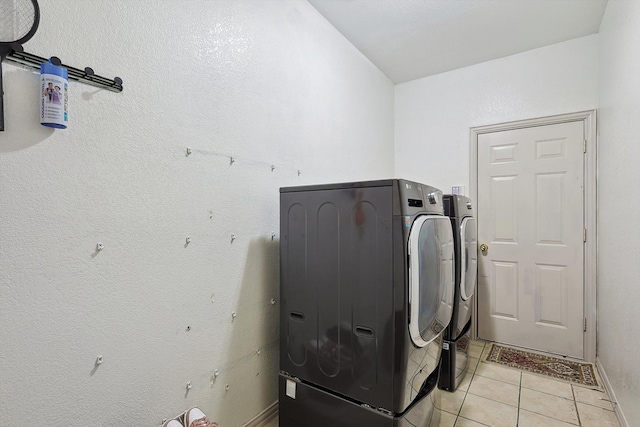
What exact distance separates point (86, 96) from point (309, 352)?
146 cm

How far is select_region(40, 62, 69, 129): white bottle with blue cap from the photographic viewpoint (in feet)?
3.25

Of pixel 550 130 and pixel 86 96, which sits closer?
pixel 86 96

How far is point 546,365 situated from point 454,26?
2936 mm

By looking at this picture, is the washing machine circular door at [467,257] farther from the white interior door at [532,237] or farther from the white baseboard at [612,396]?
the white baseboard at [612,396]

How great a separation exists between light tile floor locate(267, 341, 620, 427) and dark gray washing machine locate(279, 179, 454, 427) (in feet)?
1.63

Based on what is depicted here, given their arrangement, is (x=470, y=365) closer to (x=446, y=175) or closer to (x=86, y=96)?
(x=446, y=175)

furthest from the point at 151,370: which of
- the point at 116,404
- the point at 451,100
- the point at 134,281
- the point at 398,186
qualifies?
the point at 451,100

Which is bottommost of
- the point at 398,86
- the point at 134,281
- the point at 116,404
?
the point at 116,404

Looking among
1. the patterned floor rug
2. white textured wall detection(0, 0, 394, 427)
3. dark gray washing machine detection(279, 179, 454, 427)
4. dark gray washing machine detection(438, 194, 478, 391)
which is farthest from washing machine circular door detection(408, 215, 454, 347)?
the patterned floor rug

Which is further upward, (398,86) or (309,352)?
(398,86)

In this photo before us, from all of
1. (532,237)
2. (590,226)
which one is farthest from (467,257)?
(590,226)

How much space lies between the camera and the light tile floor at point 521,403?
196 centimetres

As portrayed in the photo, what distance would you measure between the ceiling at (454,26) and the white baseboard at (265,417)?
109 inches

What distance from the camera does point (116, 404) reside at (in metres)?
1.22
